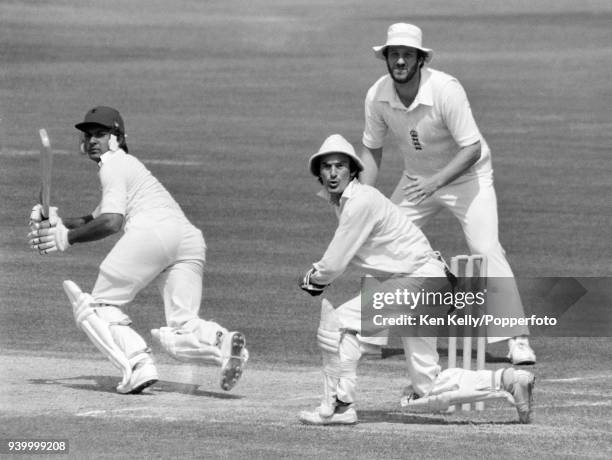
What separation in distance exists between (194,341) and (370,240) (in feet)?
4.65

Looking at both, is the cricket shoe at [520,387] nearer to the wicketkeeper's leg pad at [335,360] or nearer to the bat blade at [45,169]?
the wicketkeeper's leg pad at [335,360]

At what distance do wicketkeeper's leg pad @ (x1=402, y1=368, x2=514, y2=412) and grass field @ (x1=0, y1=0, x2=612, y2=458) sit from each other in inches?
5.9

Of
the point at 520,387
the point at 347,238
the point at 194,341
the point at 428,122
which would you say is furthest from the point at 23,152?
the point at 520,387

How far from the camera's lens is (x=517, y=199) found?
20891mm

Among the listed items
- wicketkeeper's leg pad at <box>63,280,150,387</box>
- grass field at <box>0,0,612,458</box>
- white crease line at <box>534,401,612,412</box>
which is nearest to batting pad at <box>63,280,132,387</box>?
wicketkeeper's leg pad at <box>63,280,150,387</box>

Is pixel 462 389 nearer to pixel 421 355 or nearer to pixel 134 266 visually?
pixel 421 355

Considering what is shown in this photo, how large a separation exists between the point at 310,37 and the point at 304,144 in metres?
14.5

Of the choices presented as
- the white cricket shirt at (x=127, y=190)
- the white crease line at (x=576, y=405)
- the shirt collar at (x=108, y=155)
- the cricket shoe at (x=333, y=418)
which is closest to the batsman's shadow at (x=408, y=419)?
the cricket shoe at (x=333, y=418)

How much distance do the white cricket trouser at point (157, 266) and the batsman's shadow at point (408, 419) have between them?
1417 mm

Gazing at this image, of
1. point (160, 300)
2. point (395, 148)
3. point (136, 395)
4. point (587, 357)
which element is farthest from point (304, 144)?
point (136, 395)

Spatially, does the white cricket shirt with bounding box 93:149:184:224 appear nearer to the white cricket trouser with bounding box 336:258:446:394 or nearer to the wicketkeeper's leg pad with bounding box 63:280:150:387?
the wicketkeeper's leg pad with bounding box 63:280:150:387

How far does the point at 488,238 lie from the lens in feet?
37.8

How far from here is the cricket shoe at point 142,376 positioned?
10195 mm

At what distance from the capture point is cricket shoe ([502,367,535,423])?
362 inches
